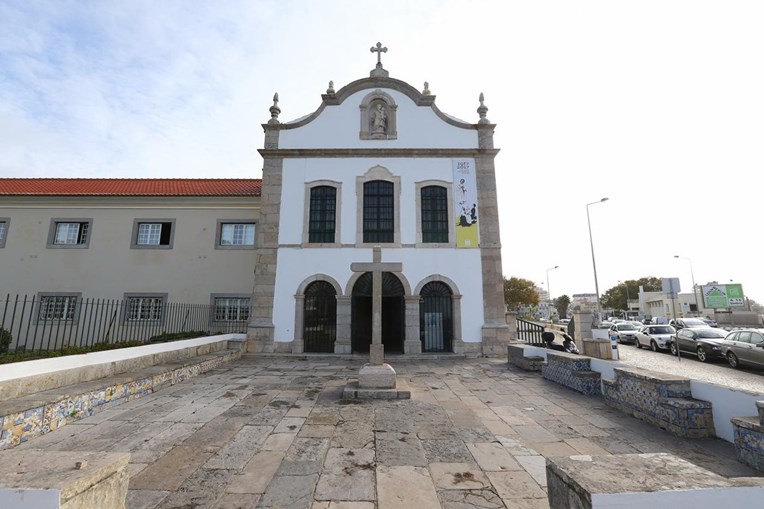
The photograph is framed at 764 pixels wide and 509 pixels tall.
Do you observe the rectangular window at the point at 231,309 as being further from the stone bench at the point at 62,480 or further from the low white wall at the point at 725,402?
the low white wall at the point at 725,402

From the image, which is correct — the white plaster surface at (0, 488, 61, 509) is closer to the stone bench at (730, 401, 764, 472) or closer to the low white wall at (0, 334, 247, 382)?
the low white wall at (0, 334, 247, 382)

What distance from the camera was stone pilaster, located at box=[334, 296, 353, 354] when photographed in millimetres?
12664

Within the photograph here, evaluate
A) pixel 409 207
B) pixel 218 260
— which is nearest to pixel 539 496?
pixel 409 207

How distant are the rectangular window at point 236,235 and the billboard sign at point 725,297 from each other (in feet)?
175

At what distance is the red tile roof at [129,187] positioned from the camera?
16.4 m

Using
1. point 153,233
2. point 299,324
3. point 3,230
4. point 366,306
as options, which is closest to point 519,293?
point 366,306

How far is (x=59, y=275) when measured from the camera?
1575cm

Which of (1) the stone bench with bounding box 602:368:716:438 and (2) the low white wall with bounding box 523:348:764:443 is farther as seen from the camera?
(1) the stone bench with bounding box 602:368:716:438

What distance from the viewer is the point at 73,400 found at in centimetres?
536

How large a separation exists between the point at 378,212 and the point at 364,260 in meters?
2.12

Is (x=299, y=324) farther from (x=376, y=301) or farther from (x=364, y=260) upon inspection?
(x=376, y=301)

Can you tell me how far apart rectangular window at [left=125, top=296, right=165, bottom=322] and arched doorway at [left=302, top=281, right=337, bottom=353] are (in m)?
7.28

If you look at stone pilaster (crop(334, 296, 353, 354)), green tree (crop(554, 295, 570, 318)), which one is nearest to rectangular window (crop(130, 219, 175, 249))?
stone pilaster (crop(334, 296, 353, 354))

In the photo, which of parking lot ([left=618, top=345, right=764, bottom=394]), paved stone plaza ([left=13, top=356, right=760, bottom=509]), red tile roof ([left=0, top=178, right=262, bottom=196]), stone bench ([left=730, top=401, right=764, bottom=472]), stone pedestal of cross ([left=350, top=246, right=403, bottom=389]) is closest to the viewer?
paved stone plaza ([left=13, top=356, right=760, bottom=509])
